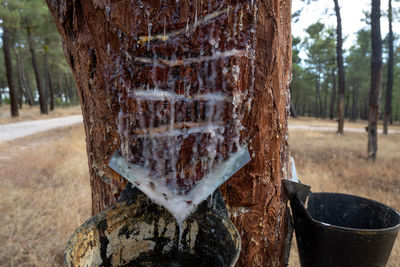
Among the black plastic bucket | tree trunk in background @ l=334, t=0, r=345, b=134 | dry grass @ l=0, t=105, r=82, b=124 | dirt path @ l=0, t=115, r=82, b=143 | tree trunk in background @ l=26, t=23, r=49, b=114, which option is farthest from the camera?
tree trunk in background @ l=26, t=23, r=49, b=114

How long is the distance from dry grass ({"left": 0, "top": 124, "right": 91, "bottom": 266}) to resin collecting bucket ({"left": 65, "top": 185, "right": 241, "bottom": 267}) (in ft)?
6.52

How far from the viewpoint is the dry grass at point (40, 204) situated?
2838 mm

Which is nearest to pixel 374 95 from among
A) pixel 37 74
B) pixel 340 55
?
pixel 340 55

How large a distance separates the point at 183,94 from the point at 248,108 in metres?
0.34

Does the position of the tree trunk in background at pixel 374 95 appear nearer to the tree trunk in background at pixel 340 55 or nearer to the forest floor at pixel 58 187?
the forest floor at pixel 58 187

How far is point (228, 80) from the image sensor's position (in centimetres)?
115

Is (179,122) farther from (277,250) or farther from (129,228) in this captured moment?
(277,250)

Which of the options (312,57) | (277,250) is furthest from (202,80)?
(312,57)

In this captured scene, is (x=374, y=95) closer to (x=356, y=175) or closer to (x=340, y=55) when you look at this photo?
(x=356, y=175)

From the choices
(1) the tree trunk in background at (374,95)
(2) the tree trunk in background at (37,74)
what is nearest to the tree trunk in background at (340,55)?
(1) the tree trunk in background at (374,95)

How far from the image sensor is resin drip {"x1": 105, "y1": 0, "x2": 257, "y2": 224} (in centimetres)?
109

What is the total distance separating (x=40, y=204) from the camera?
156 inches

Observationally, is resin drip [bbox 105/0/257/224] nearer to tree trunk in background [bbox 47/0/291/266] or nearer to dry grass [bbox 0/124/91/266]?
tree trunk in background [bbox 47/0/291/266]

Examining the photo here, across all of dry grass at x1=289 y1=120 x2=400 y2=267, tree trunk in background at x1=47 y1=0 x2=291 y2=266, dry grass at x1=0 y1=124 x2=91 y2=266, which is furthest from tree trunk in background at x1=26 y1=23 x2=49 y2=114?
tree trunk in background at x1=47 y1=0 x2=291 y2=266
